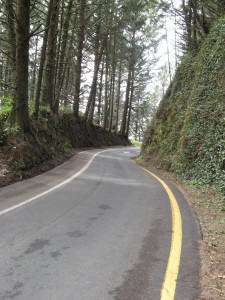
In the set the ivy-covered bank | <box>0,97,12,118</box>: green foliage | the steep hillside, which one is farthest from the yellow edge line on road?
<box>0,97,12,118</box>: green foliage

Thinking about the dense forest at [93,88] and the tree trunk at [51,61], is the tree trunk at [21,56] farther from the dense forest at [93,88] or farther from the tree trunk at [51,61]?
the tree trunk at [51,61]

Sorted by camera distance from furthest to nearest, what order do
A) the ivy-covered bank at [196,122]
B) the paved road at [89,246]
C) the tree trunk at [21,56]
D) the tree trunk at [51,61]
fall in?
the tree trunk at [51,61] → the tree trunk at [21,56] → the ivy-covered bank at [196,122] → the paved road at [89,246]

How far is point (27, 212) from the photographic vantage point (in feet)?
23.5

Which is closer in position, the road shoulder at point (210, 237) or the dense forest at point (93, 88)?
the road shoulder at point (210, 237)

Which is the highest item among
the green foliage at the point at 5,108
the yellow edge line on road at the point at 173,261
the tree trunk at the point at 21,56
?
the tree trunk at the point at 21,56

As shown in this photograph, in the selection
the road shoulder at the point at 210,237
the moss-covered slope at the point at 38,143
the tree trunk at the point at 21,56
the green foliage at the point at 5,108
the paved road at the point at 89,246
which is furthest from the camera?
the green foliage at the point at 5,108

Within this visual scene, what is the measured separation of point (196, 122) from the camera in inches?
617

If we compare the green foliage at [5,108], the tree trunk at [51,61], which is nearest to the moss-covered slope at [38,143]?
the green foliage at [5,108]

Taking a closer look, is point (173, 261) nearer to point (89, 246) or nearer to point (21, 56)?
point (89, 246)

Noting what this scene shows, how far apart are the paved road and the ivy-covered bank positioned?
3718mm

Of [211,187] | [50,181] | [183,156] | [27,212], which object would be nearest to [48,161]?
[50,181]

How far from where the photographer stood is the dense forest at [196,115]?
12.7 metres

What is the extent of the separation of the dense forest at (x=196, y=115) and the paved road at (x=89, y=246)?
3973 millimetres

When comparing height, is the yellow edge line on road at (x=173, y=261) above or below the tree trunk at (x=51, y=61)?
below
